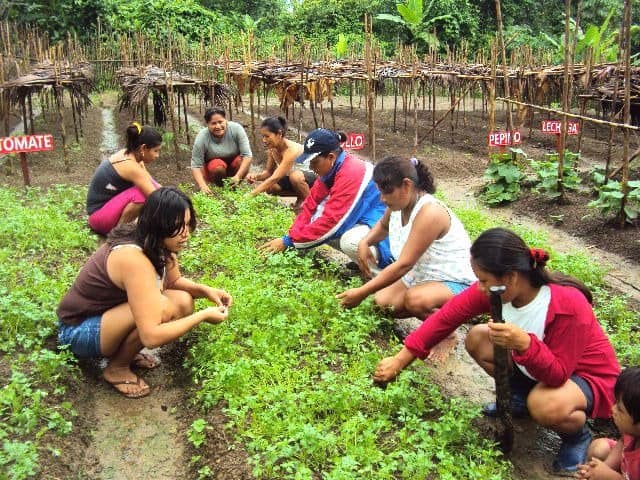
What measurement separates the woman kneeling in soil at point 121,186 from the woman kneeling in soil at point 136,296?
2068 millimetres

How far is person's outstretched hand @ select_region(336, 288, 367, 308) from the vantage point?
396 cm

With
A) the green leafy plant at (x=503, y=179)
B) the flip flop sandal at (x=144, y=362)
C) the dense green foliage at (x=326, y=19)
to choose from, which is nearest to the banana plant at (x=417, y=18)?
the dense green foliage at (x=326, y=19)

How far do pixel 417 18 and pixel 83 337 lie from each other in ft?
59.4

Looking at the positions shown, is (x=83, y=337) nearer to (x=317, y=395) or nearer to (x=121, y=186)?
(x=317, y=395)

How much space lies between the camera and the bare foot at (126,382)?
3.55m

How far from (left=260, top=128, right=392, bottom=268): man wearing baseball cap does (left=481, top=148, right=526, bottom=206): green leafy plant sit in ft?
12.0

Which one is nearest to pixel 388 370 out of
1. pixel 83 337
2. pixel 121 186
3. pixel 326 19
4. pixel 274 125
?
pixel 83 337

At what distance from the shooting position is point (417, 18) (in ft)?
63.2

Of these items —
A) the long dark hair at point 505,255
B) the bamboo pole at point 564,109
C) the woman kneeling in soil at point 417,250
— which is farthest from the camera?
the bamboo pole at point 564,109

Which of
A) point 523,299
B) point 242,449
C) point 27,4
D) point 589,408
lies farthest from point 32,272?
point 27,4

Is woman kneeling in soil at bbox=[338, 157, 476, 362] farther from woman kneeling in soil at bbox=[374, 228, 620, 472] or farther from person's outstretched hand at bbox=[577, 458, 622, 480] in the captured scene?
person's outstretched hand at bbox=[577, 458, 622, 480]

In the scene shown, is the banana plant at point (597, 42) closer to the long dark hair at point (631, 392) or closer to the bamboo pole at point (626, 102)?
the bamboo pole at point (626, 102)

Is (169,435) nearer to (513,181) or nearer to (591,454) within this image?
(591,454)

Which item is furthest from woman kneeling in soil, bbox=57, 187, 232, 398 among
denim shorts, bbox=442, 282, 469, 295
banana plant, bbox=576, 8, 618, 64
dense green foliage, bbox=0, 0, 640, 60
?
dense green foliage, bbox=0, 0, 640, 60
